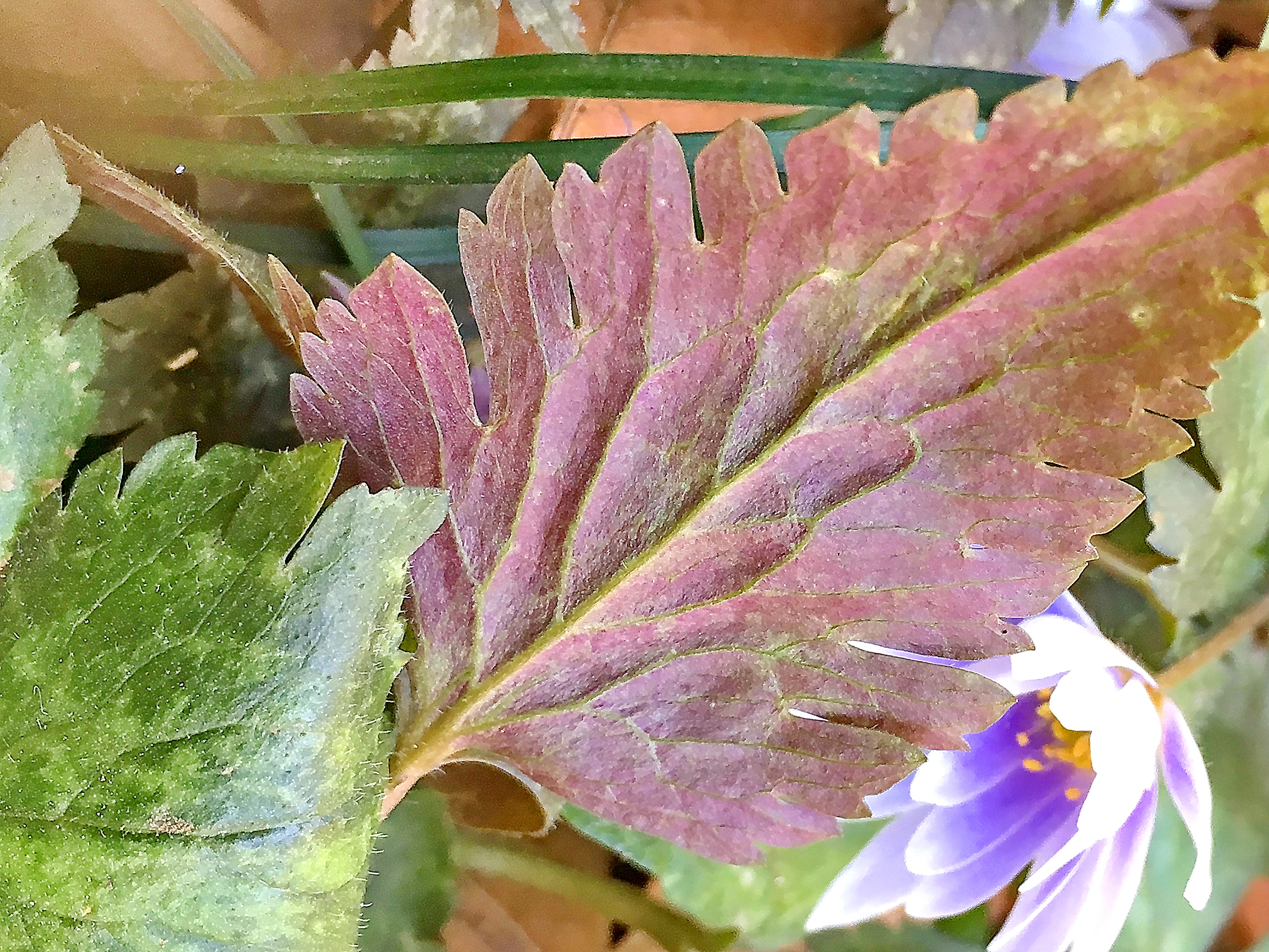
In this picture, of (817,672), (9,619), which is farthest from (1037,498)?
(9,619)

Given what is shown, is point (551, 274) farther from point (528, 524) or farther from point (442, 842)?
point (442, 842)

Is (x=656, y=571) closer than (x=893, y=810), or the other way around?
(x=656, y=571)

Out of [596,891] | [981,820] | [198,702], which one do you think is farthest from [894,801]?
[198,702]

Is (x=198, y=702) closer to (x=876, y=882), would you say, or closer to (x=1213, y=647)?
(x=876, y=882)

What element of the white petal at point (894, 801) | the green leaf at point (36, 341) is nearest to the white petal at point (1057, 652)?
the white petal at point (894, 801)

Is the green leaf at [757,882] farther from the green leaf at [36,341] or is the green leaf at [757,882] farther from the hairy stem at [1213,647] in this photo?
the green leaf at [36,341]

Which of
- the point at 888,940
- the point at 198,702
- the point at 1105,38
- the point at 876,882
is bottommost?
the point at 888,940
